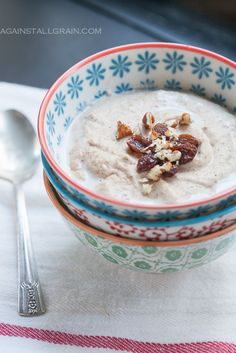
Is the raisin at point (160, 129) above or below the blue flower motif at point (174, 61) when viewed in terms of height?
below

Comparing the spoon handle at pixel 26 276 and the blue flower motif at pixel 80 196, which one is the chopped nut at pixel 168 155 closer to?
the blue flower motif at pixel 80 196

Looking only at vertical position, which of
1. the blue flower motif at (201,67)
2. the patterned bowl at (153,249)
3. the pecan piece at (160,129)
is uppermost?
the blue flower motif at (201,67)

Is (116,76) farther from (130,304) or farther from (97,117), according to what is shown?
(130,304)

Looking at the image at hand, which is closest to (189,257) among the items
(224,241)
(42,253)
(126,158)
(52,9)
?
(224,241)

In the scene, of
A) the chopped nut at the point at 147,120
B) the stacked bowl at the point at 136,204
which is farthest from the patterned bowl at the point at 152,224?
the chopped nut at the point at 147,120

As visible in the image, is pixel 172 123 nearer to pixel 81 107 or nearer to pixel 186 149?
pixel 186 149

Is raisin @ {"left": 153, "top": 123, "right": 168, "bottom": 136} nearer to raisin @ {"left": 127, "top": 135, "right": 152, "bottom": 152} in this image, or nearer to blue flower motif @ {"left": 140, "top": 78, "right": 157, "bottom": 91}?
raisin @ {"left": 127, "top": 135, "right": 152, "bottom": 152}
